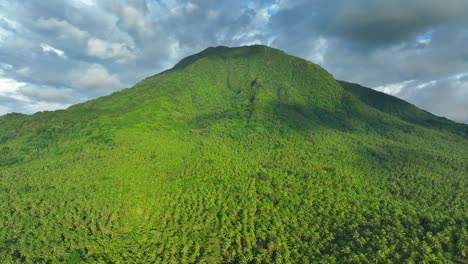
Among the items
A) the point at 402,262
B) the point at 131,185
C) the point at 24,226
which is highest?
the point at 131,185

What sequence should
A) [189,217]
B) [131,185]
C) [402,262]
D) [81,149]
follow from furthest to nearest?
[81,149], [131,185], [189,217], [402,262]

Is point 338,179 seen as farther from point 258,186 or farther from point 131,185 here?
point 131,185

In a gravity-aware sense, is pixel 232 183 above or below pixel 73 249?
above

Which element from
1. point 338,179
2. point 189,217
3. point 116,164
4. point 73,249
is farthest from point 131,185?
point 338,179

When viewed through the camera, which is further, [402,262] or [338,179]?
[338,179]

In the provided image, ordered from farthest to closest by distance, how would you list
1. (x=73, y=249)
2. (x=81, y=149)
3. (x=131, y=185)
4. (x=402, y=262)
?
(x=81, y=149)
(x=131, y=185)
(x=73, y=249)
(x=402, y=262)

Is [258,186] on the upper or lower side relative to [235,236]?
upper

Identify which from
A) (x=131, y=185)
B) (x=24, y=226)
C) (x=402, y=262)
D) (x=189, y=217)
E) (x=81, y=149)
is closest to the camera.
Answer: (x=402, y=262)

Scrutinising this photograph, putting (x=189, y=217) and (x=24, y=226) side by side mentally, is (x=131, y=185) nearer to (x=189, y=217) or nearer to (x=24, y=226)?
(x=189, y=217)

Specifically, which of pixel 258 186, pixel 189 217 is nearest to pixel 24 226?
pixel 189 217
